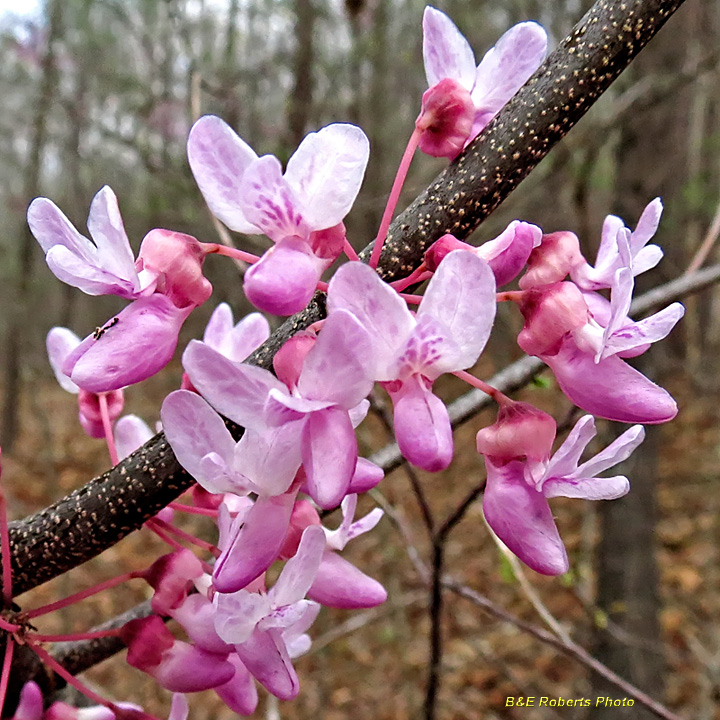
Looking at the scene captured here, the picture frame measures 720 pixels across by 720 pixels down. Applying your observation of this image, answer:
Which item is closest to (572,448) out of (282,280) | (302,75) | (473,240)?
(282,280)

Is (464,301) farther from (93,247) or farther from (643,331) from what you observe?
(93,247)

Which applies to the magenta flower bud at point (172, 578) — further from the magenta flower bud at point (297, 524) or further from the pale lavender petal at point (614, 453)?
the pale lavender petal at point (614, 453)

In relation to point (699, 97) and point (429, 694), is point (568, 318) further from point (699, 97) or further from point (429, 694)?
point (699, 97)

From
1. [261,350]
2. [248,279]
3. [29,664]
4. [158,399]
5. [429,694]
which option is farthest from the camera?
[158,399]

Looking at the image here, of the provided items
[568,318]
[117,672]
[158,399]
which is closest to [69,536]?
[568,318]

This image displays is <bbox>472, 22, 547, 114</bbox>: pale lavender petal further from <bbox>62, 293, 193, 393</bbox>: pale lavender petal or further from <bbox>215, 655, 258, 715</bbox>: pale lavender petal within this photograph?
<bbox>215, 655, 258, 715</bbox>: pale lavender petal
